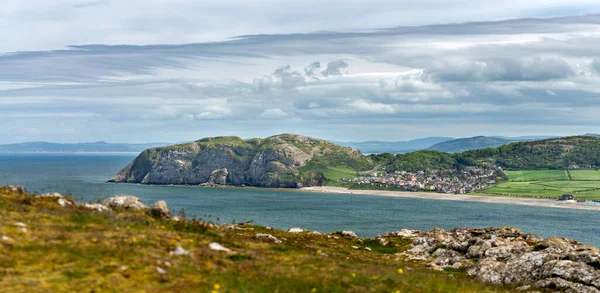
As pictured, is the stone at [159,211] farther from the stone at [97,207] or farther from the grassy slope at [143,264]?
the grassy slope at [143,264]

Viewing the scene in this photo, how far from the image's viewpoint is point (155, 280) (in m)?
19.9

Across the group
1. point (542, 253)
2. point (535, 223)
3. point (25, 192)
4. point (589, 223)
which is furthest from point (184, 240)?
point (589, 223)

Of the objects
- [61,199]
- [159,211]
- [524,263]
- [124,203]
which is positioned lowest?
[524,263]

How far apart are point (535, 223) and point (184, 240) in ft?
653

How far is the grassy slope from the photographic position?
19.3m

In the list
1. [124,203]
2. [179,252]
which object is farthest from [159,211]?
[179,252]

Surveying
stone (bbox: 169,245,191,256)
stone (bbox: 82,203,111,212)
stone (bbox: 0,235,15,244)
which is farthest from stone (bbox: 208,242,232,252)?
stone (bbox: 82,203,111,212)

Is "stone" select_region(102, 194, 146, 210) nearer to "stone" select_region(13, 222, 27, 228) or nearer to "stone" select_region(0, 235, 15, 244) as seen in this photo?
"stone" select_region(13, 222, 27, 228)

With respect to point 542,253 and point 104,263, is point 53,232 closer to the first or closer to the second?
point 104,263

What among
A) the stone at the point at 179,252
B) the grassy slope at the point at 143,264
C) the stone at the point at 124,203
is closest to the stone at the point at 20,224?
the grassy slope at the point at 143,264

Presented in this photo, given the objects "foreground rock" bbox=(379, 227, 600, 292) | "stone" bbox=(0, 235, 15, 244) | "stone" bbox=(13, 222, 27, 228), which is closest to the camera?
"stone" bbox=(0, 235, 15, 244)

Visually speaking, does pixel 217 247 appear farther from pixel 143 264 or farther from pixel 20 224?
pixel 20 224

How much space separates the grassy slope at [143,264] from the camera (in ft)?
63.5

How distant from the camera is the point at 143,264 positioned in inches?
835
